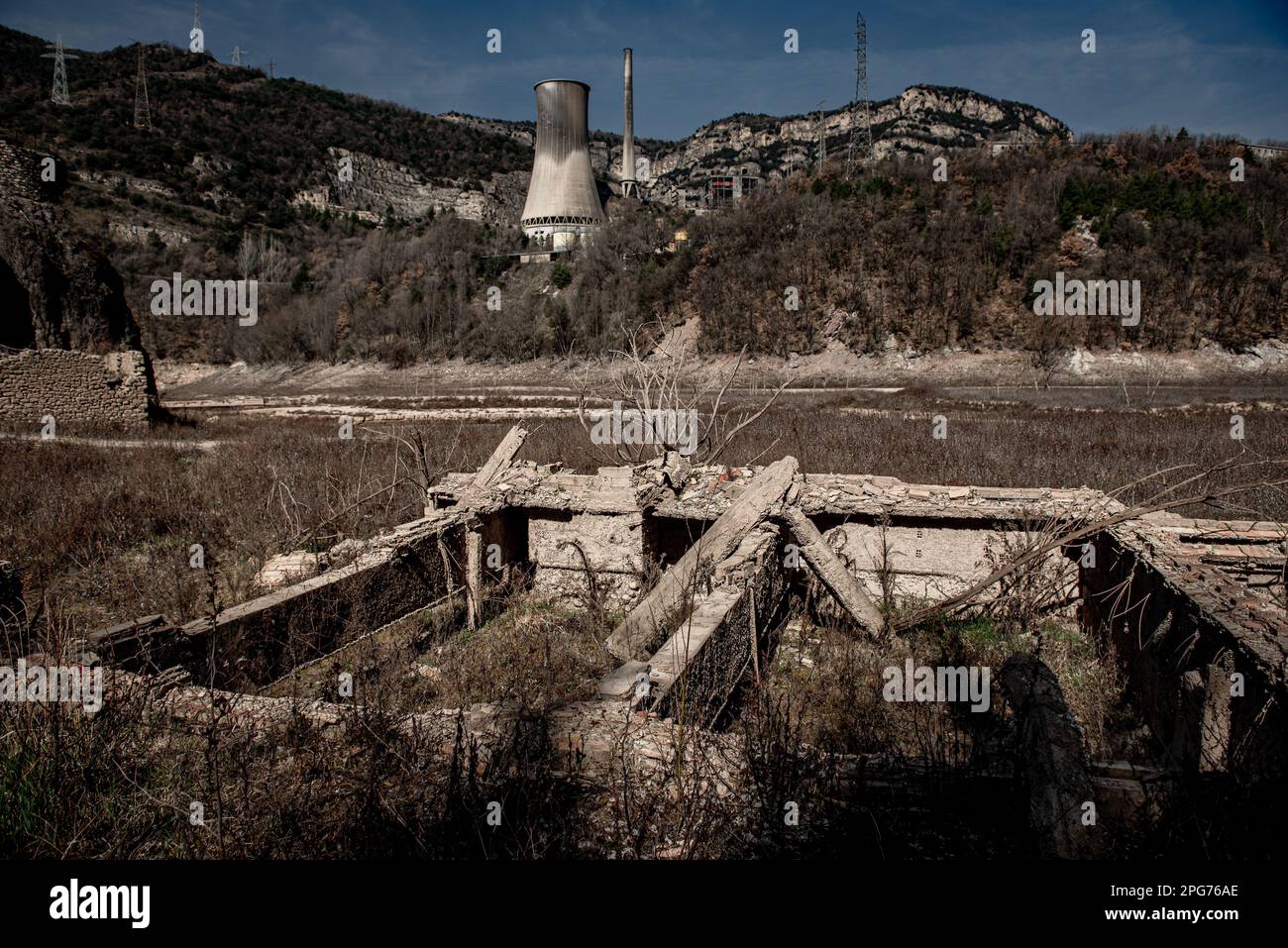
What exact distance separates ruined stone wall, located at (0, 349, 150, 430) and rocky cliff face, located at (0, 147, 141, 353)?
2.20 meters

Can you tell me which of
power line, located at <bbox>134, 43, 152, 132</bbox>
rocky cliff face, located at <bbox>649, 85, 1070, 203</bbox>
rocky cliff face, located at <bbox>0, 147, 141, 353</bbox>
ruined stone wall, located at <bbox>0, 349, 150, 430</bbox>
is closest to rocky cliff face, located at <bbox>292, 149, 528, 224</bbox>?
power line, located at <bbox>134, 43, 152, 132</bbox>

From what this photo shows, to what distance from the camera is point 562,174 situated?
157 ft

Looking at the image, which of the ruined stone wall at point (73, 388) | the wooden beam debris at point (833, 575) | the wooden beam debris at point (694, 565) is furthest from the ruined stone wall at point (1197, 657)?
the ruined stone wall at point (73, 388)

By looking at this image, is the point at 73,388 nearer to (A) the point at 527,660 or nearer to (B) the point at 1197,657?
(A) the point at 527,660

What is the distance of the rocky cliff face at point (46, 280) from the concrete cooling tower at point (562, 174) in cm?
3120

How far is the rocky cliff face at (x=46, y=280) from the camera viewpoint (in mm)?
18188

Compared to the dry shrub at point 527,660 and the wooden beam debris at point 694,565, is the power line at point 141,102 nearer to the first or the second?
the dry shrub at point 527,660

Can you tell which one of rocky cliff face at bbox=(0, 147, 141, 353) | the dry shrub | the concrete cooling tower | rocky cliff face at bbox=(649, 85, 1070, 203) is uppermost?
rocky cliff face at bbox=(649, 85, 1070, 203)

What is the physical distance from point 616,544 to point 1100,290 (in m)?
29.4

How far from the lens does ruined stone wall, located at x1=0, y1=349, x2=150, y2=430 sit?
16531 millimetres

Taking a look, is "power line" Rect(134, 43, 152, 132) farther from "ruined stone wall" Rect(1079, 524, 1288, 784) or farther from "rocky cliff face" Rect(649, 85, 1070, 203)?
"ruined stone wall" Rect(1079, 524, 1288, 784)

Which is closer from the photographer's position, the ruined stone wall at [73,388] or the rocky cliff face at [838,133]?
the ruined stone wall at [73,388]
